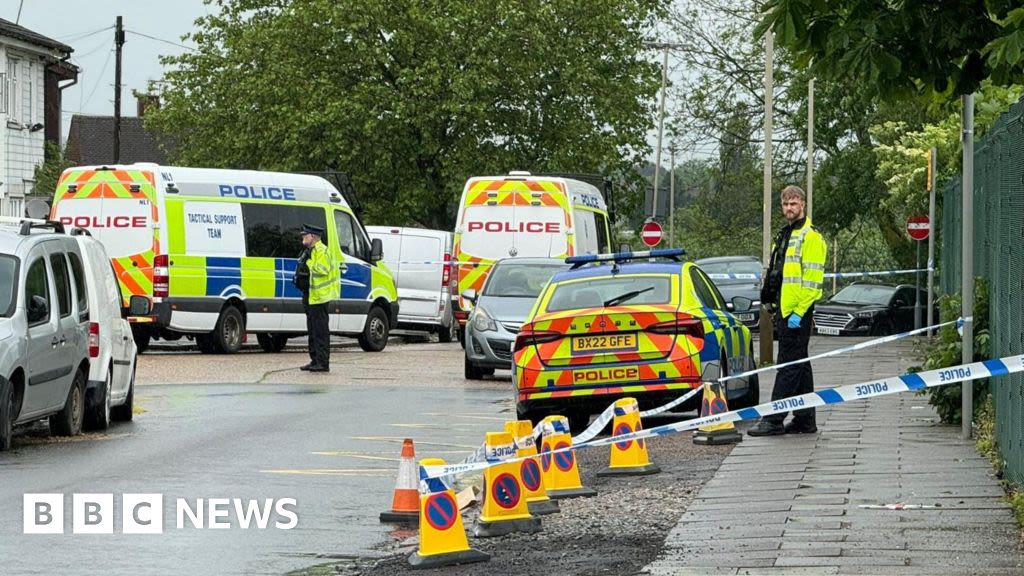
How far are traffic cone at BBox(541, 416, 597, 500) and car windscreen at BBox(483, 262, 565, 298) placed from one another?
497 inches

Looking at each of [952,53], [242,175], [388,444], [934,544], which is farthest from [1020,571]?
[242,175]

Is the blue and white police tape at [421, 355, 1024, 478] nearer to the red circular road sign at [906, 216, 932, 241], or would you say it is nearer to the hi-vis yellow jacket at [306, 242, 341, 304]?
the hi-vis yellow jacket at [306, 242, 341, 304]

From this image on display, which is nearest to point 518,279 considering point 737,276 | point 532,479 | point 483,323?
point 483,323

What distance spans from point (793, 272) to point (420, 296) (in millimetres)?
22294

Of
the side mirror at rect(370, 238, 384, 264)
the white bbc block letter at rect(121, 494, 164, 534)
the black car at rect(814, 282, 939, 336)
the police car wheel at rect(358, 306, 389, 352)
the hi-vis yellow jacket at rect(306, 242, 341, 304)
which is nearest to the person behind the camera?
the white bbc block letter at rect(121, 494, 164, 534)

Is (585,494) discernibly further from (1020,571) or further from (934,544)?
(1020,571)

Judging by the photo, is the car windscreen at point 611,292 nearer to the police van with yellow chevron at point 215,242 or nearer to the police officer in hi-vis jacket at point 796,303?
the police officer in hi-vis jacket at point 796,303

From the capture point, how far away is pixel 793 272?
14133mm

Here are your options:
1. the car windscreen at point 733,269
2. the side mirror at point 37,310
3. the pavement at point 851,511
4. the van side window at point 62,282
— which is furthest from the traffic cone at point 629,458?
the car windscreen at point 733,269

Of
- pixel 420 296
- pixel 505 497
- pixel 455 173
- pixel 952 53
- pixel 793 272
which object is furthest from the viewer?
pixel 455 173

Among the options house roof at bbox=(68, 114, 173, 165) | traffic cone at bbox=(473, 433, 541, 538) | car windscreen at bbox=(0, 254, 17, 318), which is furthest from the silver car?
house roof at bbox=(68, 114, 173, 165)

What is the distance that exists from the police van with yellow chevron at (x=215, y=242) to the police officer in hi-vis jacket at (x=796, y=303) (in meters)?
14.4

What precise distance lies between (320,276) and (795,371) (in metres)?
10.8

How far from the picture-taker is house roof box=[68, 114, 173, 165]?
316 ft
